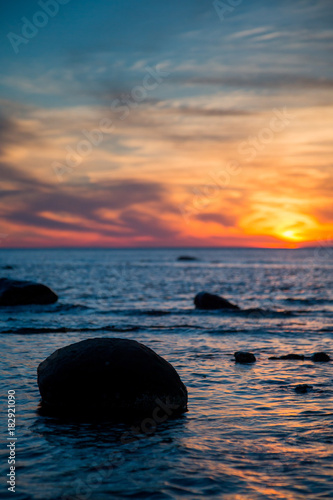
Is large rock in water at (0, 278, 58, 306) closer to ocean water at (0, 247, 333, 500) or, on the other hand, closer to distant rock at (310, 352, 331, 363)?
ocean water at (0, 247, 333, 500)

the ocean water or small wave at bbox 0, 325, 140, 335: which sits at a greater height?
small wave at bbox 0, 325, 140, 335

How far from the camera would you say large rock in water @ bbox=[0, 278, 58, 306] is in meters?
30.8

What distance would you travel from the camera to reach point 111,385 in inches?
382

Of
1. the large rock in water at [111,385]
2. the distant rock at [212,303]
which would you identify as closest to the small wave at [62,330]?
Result: the distant rock at [212,303]

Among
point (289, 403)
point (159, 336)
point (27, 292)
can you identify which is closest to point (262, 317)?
point (159, 336)

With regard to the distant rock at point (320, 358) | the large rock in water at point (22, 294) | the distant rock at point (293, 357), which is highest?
the large rock in water at point (22, 294)

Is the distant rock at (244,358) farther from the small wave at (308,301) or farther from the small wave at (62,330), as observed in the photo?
the small wave at (308,301)

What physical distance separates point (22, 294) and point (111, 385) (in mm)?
23072

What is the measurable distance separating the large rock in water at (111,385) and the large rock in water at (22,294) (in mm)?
21862

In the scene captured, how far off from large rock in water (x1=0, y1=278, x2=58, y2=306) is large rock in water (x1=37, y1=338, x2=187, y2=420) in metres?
21.9

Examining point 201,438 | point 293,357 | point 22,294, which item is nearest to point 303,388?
point 293,357

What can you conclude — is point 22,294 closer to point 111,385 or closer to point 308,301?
point 308,301

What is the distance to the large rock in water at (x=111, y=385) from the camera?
9.61 meters

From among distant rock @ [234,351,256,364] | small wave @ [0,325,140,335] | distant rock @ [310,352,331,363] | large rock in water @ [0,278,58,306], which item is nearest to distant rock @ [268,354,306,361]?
distant rock @ [310,352,331,363]
